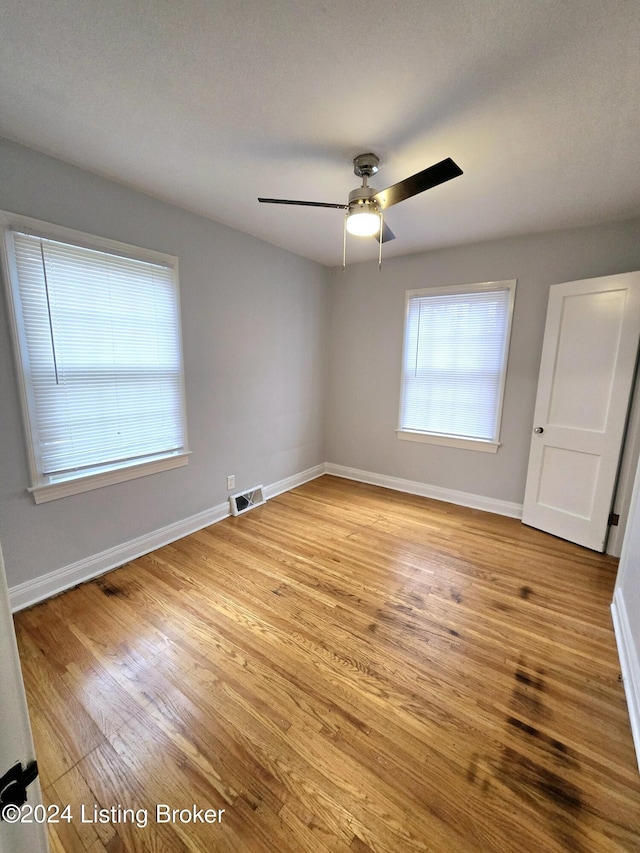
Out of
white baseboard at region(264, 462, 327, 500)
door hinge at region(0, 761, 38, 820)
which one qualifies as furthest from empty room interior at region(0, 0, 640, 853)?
white baseboard at region(264, 462, 327, 500)

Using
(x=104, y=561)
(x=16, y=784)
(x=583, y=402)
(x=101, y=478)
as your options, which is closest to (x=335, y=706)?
(x=16, y=784)

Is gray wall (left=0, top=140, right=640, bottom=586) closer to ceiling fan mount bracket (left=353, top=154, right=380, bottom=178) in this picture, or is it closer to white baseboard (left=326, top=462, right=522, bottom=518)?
white baseboard (left=326, top=462, right=522, bottom=518)

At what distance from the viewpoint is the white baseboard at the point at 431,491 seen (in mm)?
3479

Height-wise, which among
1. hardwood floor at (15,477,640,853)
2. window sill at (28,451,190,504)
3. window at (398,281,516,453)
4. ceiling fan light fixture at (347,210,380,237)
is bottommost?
hardwood floor at (15,477,640,853)

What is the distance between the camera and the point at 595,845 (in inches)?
43.3

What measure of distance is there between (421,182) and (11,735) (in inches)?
88.2

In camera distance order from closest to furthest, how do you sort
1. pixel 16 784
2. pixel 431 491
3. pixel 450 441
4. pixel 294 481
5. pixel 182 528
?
pixel 16 784, pixel 182 528, pixel 450 441, pixel 431 491, pixel 294 481

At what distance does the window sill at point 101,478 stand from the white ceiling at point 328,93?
191 cm

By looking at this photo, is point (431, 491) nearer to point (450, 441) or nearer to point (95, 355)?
point (450, 441)

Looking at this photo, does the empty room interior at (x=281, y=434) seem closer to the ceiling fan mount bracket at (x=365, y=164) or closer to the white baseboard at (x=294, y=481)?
the ceiling fan mount bracket at (x=365, y=164)

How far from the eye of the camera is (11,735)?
21.5 inches

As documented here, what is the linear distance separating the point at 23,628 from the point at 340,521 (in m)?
2.31

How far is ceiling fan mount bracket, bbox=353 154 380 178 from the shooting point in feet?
6.32

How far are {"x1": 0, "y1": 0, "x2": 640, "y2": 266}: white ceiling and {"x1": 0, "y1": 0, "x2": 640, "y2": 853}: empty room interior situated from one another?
0.01 metres
